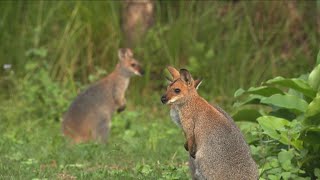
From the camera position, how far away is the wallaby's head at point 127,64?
11.8m

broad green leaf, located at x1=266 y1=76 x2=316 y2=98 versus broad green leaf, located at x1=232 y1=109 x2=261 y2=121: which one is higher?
broad green leaf, located at x1=266 y1=76 x2=316 y2=98

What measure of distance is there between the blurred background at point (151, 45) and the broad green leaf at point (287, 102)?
4.58 meters

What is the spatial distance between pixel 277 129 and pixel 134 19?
21.2 feet

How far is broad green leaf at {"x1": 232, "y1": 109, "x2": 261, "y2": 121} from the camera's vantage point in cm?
835

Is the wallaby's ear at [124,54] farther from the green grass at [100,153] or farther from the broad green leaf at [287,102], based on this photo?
the broad green leaf at [287,102]

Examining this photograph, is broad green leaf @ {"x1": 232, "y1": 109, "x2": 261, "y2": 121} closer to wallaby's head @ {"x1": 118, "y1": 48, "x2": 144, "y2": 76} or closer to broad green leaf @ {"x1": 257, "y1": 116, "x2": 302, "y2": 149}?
broad green leaf @ {"x1": 257, "y1": 116, "x2": 302, "y2": 149}

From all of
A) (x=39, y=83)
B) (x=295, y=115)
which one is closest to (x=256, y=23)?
(x=39, y=83)

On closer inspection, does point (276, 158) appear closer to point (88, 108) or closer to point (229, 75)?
point (88, 108)

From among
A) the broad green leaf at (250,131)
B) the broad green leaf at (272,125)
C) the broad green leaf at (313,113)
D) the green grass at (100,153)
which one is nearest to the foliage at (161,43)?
the green grass at (100,153)

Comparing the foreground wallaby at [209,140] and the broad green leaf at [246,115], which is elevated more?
the broad green leaf at [246,115]

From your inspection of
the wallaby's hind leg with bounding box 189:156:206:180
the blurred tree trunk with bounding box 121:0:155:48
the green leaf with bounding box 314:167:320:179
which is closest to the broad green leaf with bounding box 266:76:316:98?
the green leaf with bounding box 314:167:320:179

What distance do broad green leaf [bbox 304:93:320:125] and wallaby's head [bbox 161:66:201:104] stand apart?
90cm

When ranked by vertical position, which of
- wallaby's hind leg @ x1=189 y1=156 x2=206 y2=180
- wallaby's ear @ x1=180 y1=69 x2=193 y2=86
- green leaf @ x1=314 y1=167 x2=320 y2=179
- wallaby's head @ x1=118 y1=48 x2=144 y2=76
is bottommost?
green leaf @ x1=314 y1=167 x2=320 y2=179

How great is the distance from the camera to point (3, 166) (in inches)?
323
